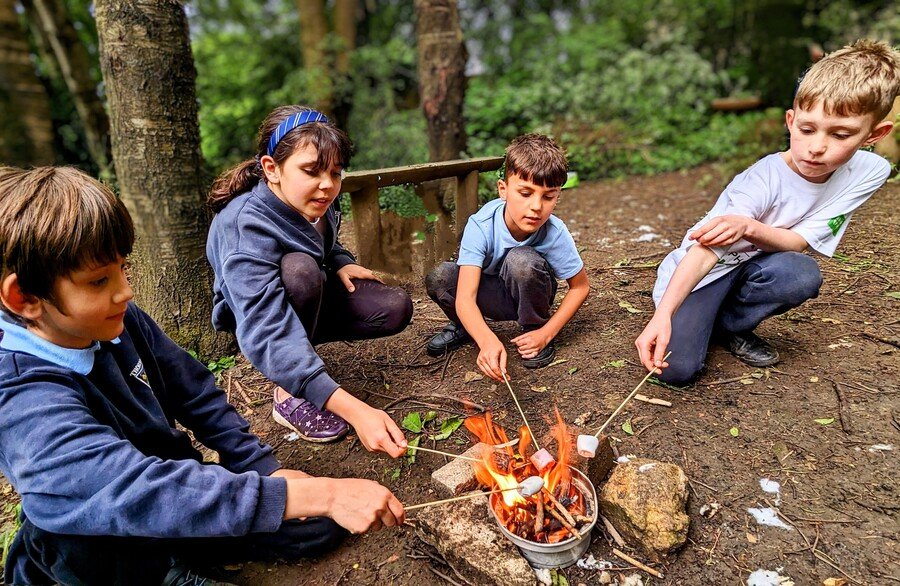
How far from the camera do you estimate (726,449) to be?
95.0 inches

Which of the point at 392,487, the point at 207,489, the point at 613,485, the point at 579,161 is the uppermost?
the point at 579,161

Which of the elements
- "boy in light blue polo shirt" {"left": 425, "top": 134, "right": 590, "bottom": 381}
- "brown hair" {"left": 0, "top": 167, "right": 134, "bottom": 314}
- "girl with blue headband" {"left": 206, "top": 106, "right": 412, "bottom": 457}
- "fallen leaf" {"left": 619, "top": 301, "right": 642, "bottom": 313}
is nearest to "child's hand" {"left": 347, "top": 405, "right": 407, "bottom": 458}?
"girl with blue headband" {"left": 206, "top": 106, "right": 412, "bottom": 457}

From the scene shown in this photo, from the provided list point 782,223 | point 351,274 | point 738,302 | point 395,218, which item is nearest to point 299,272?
point 351,274

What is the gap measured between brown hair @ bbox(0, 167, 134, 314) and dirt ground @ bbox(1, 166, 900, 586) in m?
1.30

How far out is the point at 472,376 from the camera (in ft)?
10.1

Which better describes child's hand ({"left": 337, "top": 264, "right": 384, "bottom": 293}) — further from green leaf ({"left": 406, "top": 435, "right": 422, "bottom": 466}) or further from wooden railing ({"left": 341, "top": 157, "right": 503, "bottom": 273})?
green leaf ({"left": 406, "top": 435, "right": 422, "bottom": 466})

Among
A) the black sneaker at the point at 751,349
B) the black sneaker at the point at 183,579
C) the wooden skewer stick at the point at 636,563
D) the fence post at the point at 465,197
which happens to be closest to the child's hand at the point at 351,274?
the fence post at the point at 465,197

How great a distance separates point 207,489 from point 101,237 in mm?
791

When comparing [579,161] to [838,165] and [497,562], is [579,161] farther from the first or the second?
[497,562]

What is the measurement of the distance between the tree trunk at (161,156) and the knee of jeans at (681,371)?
268cm

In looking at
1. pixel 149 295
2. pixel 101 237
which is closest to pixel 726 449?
pixel 101 237

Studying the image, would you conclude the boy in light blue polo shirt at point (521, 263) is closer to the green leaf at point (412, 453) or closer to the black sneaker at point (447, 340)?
the black sneaker at point (447, 340)

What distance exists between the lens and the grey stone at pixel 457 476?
7.14 ft

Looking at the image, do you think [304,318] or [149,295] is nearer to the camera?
[304,318]
